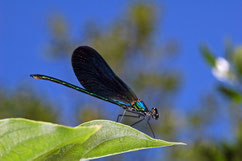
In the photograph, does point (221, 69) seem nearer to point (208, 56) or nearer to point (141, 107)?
point (208, 56)

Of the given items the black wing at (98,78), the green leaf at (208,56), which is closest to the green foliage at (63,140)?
the black wing at (98,78)

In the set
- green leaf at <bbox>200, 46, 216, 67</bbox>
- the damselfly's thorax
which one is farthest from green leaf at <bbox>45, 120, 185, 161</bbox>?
green leaf at <bbox>200, 46, 216, 67</bbox>

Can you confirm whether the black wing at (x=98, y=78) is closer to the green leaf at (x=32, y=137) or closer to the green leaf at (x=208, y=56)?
the green leaf at (x=32, y=137)

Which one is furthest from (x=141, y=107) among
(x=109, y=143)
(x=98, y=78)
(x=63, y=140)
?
(x=63, y=140)

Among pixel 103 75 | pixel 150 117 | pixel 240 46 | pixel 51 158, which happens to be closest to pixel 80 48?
pixel 103 75

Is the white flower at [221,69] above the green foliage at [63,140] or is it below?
above

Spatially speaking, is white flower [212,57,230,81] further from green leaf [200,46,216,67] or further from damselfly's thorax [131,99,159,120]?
damselfly's thorax [131,99,159,120]

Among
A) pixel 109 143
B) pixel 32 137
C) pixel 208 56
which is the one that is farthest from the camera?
pixel 208 56
